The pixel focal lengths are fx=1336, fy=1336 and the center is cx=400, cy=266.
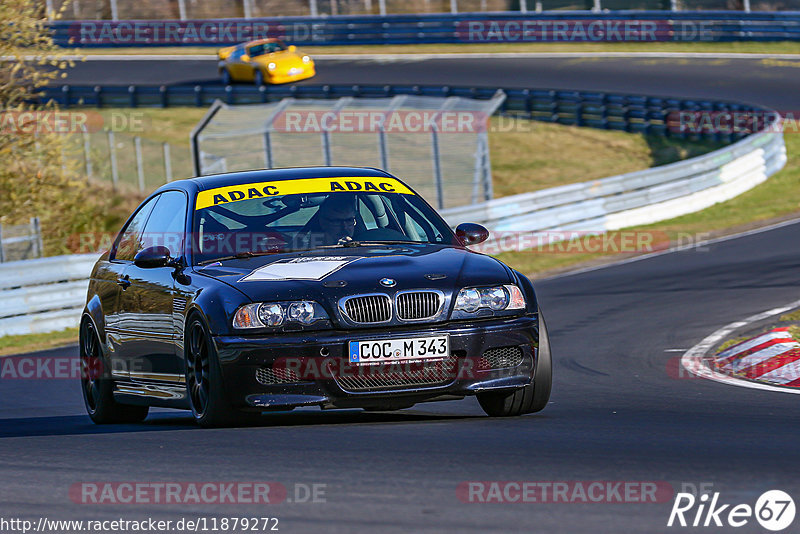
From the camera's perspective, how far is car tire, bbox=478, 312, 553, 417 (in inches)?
284

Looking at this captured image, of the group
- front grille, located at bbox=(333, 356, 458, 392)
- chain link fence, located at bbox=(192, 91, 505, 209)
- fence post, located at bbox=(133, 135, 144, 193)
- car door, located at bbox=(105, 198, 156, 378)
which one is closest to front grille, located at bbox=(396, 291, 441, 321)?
front grille, located at bbox=(333, 356, 458, 392)

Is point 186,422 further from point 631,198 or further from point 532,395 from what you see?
point 631,198

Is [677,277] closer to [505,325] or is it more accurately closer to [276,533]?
[505,325]

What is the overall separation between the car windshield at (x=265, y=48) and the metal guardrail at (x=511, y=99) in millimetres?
1182

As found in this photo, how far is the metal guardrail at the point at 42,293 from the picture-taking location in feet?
50.9

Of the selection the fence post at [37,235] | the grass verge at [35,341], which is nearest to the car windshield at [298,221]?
the grass verge at [35,341]

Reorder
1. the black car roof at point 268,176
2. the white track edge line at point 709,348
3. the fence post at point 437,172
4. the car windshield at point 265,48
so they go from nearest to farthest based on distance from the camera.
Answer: the black car roof at point 268,176 → the white track edge line at point 709,348 → the fence post at point 437,172 → the car windshield at point 265,48

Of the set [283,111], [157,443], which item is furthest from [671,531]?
[283,111]

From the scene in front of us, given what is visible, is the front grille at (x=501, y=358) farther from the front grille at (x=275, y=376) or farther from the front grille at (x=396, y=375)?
the front grille at (x=275, y=376)

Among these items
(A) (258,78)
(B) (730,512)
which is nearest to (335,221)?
(B) (730,512)

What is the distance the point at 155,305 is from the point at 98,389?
1.22 metres

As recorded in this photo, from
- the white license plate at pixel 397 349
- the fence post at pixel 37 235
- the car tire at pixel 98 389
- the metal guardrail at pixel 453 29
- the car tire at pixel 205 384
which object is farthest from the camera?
the metal guardrail at pixel 453 29

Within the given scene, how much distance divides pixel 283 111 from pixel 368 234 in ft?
55.0

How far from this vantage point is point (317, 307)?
6.74 meters
